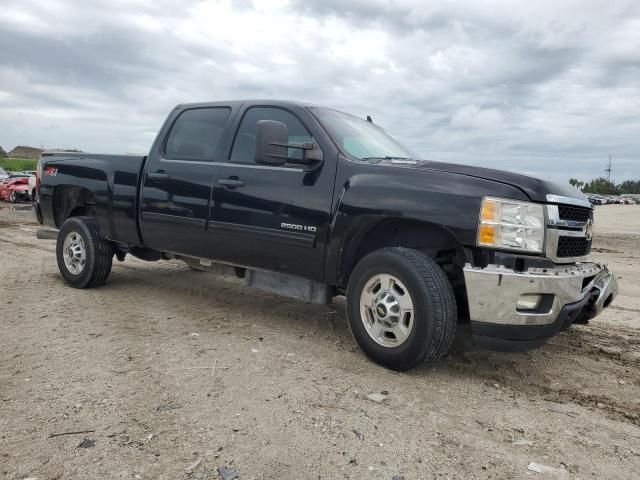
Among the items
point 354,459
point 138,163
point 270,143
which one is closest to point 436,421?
point 354,459

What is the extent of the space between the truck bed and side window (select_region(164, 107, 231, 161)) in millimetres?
403

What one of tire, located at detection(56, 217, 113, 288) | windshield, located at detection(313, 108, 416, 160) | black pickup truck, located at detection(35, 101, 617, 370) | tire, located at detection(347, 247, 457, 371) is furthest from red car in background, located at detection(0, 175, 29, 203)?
tire, located at detection(347, 247, 457, 371)

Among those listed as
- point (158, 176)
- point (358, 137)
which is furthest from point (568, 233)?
point (158, 176)

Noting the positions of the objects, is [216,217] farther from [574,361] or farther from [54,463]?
[574,361]

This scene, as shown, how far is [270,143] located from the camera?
397 centimetres

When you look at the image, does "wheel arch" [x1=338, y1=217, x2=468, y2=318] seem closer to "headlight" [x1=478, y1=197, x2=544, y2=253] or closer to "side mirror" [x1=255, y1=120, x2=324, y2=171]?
"headlight" [x1=478, y1=197, x2=544, y2=253]

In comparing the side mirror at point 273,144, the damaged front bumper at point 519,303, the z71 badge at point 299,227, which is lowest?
the damaged front bumper at point 519,303

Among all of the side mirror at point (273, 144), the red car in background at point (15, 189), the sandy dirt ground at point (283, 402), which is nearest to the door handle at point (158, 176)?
the sandy dirt ground at point (283, 402)

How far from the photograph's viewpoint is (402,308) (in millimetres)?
3615

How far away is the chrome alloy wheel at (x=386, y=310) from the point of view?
3.61 m

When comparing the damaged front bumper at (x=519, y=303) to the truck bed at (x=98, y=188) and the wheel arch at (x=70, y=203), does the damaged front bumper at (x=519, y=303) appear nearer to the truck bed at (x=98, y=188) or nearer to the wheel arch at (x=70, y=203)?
the truck bed at (x=98, y=188)

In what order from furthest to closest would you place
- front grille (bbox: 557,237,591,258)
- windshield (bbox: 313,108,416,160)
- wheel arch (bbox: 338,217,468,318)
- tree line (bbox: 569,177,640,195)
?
tree line (bbox: 569,177,640,195), windshield (bbox: 313,108,416,160), wheel arch (bbox: 338,217,468,318), front grille (bbox: 557,237,591,258)

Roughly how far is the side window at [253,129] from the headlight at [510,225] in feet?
5.71

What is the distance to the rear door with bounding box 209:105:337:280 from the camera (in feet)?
13.5
